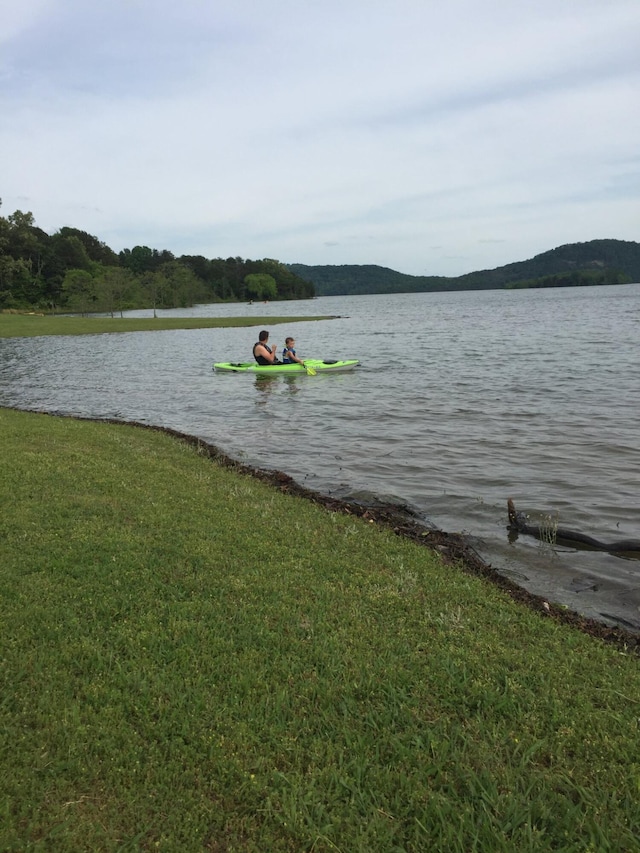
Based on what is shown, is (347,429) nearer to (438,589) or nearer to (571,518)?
(571,518)

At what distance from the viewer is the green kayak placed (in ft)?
85.2

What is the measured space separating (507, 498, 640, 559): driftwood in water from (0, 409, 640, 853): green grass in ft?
6.91

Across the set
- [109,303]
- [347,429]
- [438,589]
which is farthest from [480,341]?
[109,303]

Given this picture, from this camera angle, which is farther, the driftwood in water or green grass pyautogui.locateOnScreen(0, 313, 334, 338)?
green grass pyautogui.locateOnScreen(0, 313, 334, 338)

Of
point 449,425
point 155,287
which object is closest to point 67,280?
point 155,287

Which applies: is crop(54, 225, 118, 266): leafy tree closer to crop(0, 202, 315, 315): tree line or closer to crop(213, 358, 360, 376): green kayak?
crop(0, 202, 315, 315): tree line

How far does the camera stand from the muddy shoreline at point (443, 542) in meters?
5.67

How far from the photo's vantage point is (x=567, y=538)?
8.40 metres

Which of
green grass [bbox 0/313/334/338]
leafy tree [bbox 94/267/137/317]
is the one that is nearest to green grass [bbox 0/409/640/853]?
green grass [bbox 0/313/334/338]

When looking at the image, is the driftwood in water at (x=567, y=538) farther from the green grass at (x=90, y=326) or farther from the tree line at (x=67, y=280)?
the tree line at (x=67, y=280)

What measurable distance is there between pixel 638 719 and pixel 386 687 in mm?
1762

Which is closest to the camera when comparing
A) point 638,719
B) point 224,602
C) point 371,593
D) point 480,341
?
point 638,719

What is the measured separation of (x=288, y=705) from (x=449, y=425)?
12.5 m

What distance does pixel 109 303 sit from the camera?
314ft
